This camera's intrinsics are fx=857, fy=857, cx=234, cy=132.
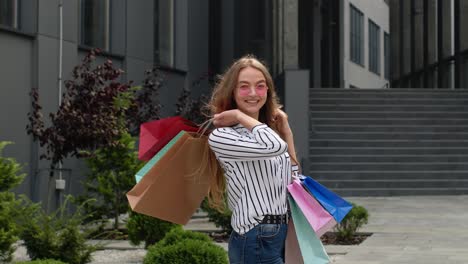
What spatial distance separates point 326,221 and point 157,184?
795mm

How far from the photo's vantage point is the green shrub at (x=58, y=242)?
8.99 m

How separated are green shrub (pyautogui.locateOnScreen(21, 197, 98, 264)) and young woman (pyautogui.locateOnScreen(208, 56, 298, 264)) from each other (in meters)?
5.38

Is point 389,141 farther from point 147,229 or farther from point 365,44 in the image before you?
point 365,44

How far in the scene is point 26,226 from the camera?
926 centimetres

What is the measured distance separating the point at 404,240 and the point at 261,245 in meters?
8.86

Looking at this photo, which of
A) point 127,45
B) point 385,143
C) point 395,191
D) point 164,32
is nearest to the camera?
point 127,45

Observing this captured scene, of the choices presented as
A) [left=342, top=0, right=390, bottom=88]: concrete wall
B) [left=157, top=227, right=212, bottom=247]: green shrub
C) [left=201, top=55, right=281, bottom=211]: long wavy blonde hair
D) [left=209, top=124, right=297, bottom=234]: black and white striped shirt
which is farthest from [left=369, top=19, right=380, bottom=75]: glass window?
[left=209, top=124, right=297, bottom=234]: black and white striped shirt

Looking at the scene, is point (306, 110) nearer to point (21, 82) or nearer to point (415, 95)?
point (415, 95)

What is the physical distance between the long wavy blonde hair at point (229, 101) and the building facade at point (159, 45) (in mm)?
11030

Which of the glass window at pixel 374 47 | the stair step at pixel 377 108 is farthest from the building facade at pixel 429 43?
the stair step at pixel 377 108

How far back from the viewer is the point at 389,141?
23.8 m

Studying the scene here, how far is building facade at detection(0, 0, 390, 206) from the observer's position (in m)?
15.0

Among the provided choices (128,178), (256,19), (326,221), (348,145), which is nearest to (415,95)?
(348,145)

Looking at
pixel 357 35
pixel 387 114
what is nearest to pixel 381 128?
pixel 387 114
